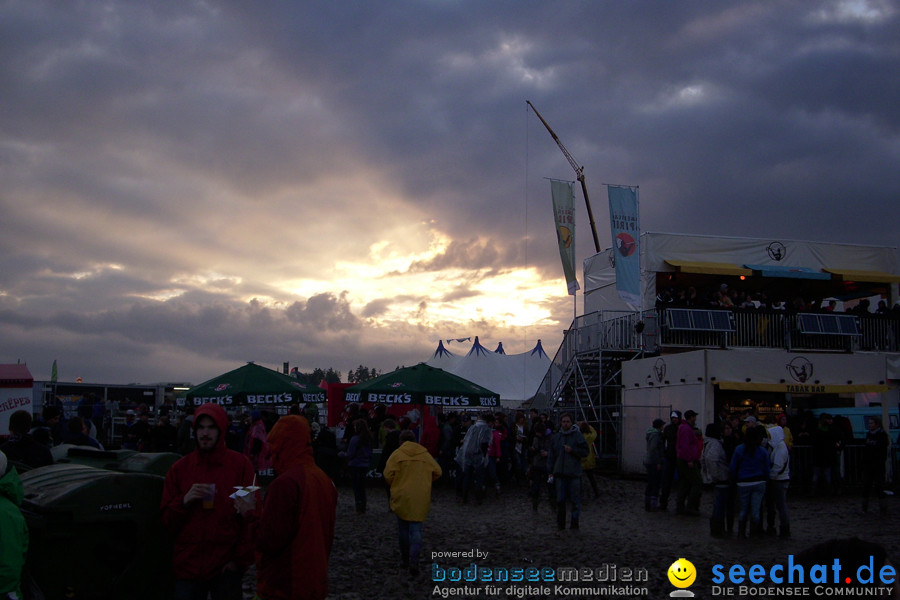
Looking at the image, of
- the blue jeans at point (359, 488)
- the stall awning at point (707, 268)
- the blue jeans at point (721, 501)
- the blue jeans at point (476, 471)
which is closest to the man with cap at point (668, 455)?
the blue jeans at point (721, 501)

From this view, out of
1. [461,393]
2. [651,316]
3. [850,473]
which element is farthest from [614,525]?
[651,316]

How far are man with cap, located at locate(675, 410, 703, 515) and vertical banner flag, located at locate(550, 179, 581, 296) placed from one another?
1021 centimetres

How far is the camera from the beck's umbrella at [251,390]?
56.3ft

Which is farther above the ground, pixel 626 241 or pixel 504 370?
pixel 626 241

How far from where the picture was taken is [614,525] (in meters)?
11.8

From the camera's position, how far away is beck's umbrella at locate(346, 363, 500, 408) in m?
17.1

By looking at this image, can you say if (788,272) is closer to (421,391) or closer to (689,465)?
(689,465)

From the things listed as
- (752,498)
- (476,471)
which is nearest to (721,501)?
(752,498)

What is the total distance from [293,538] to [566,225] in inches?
786

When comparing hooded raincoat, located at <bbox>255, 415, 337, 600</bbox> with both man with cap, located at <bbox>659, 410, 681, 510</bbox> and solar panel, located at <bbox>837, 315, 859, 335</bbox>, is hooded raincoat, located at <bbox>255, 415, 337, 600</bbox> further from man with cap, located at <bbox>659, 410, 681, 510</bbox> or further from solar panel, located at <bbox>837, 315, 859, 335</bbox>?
solar panel, located at <bbox>837, 315, 859, 335</bbox>

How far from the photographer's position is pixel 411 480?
805 centimetres

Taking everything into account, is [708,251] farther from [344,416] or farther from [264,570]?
[264,570]

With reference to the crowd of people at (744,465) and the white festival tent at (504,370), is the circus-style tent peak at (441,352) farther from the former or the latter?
the crowd of people at (744,465)

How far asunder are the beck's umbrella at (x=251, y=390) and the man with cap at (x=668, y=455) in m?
8.33
